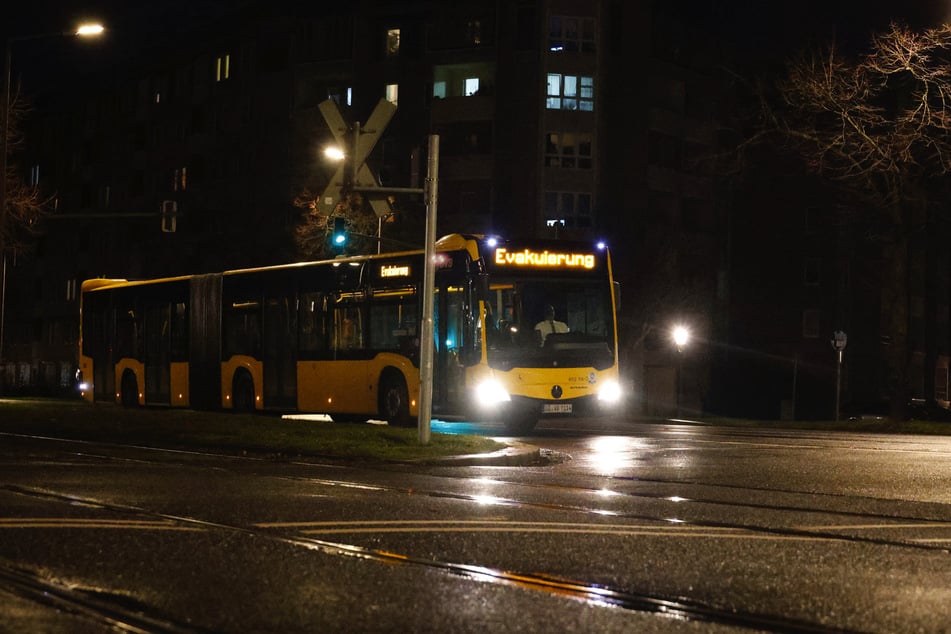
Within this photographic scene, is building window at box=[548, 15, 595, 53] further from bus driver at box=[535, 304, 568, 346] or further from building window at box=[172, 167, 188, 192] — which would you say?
bus driver at box=[535, 304, 568, 346]

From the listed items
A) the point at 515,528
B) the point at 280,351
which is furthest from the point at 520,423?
the point at 515,528

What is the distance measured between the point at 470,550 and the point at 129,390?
3067cm

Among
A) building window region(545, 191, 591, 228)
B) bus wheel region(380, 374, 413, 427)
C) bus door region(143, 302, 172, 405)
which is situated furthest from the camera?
building window region(545, 191, 591, 228)

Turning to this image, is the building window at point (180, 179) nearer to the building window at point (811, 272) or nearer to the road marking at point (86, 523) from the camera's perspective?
the building window at point (811, 272)

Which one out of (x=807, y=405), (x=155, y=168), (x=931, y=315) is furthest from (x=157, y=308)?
(x=931, y=315)

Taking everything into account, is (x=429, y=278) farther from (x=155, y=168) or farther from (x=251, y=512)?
(x=155, y=168)

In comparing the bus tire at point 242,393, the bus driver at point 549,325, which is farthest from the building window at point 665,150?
the bus driver at point 549,325

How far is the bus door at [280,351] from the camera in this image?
32031mm

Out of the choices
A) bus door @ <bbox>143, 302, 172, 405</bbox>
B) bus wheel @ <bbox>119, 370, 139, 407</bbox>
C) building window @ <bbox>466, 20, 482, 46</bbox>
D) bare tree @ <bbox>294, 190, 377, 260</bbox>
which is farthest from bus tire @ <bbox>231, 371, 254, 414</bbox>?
building window @ <bbox>466, 20, 482, 46</bbox>

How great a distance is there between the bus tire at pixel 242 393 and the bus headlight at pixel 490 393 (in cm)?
887

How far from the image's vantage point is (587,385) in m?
27.1

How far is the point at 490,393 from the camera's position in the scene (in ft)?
87.2

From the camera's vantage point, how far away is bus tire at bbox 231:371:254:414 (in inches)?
1332

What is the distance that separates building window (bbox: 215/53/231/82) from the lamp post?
95.1ft
